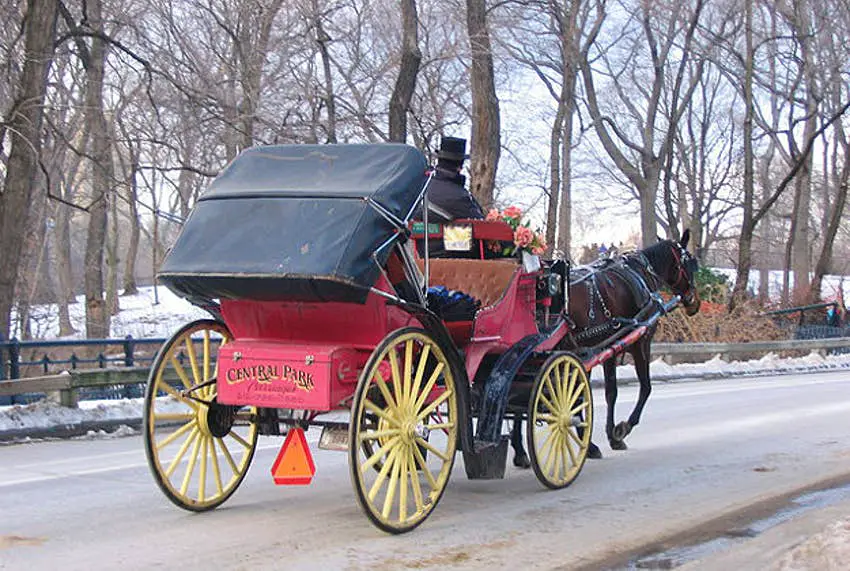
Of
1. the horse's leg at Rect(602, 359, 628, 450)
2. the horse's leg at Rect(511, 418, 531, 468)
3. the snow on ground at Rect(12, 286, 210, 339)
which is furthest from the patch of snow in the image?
the snow on ground at Rect(12, 286, 210, 339)

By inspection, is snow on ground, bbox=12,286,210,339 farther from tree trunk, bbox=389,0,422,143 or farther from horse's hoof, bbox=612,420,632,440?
horse's hoof, bbox=612,420,632,440

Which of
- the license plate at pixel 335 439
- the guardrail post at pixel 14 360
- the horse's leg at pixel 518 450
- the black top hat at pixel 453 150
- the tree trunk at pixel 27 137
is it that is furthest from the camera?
the tree trunk at pixel 27 137

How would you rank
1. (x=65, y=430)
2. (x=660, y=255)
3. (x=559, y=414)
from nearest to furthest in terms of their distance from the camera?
(x=559, y=414) → (x=660, y=255) → (x=65, y=430)

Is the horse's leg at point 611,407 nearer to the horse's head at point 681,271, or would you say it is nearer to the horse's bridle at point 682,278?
the horse's head at point 681,271

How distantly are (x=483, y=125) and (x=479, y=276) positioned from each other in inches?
516

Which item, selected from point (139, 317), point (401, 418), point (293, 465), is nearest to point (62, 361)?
point (293, 465)

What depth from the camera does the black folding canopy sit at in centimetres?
643

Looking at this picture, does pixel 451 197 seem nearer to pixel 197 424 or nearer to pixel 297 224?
pixel 297 224

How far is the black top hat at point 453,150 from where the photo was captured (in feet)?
29.4

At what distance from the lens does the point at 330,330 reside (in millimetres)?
6879

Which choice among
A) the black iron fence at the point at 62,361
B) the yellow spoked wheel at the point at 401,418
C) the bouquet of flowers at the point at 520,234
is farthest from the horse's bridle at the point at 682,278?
the black iron fence at the point at 62,361

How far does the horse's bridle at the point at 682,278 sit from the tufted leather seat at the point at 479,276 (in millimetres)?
4261

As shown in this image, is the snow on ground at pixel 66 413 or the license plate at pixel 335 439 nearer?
the license plate at pixel 335 439

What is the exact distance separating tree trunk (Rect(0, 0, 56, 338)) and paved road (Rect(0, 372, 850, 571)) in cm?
427
